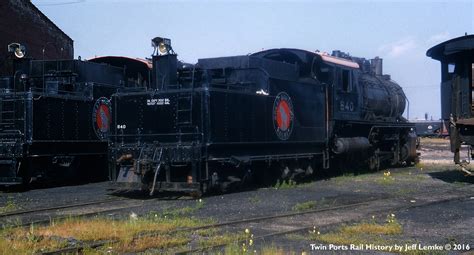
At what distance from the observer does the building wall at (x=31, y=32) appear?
27312 mm

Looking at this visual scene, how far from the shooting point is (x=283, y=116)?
14523 millimetres

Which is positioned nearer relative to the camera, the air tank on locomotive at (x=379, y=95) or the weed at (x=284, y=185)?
the weed at (x=284, y=185)

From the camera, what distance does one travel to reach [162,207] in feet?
35.5

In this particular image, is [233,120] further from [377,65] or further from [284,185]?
[377,65]

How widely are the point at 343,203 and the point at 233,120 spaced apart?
3.17m

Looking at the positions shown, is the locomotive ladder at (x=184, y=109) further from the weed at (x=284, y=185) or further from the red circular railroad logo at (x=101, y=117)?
the red circular railroad logo at (x=101, y=117)

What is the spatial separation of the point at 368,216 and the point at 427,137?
54.8 meters

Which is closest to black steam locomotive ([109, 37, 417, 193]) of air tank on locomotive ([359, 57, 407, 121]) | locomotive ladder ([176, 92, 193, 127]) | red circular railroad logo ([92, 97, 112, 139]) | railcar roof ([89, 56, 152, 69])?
locomotive ladder ([176, 92, 193, 127])

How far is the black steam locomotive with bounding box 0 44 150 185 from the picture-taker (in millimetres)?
14945

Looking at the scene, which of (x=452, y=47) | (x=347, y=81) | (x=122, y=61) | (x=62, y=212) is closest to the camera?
(x=62, y=212)

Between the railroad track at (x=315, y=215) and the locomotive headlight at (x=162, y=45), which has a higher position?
the locomotive headlight at (x=162, y=45)

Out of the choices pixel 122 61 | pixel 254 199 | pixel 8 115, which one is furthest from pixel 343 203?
pixel 122 61

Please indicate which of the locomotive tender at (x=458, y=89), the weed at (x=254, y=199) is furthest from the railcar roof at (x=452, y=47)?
the weed at (x=254, y=199)

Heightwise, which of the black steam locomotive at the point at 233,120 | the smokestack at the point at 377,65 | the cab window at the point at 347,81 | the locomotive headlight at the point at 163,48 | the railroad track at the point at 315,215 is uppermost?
the smokestack at the point at 377,65
